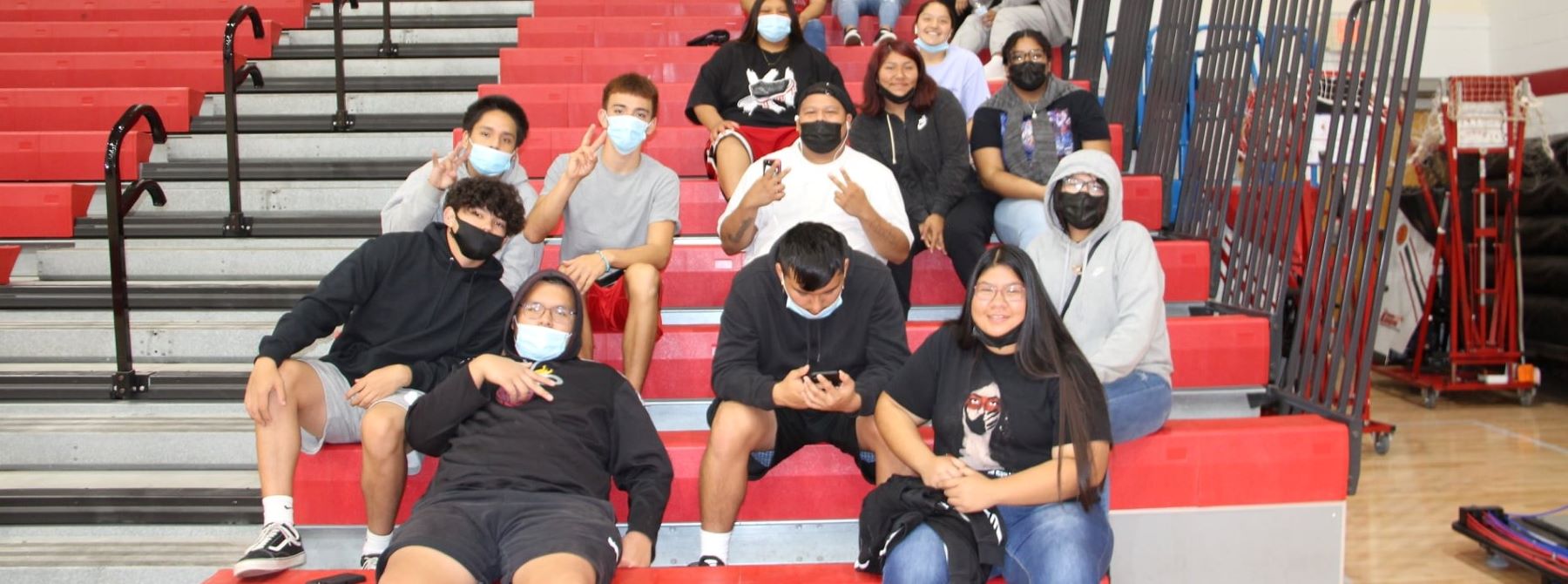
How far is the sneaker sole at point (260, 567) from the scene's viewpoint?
2414 mm

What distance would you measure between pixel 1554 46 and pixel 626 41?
18.4ft

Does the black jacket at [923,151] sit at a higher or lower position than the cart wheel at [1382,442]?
higher

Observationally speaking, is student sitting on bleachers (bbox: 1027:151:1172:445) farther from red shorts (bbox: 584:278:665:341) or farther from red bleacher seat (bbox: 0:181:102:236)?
red bleacher seat (bbox: 0:181:102:236)

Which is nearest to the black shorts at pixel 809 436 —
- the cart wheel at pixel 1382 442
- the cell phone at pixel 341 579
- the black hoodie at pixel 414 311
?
the black hoodie at pixel 414 311

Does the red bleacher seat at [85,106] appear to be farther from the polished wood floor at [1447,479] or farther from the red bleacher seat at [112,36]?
the polished wood floor at [1447,479]

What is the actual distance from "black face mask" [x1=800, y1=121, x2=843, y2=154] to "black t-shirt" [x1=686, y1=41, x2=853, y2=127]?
0.93 metres

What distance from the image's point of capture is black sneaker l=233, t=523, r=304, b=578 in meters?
2.42

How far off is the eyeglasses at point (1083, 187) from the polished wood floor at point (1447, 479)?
1.49 metres

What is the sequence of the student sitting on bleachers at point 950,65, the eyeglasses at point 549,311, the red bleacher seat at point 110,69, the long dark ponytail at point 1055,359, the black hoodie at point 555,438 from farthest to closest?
1. the red bleacher seat at point 110,69
2. the student sitting on bleachers at point 950,65
3. the eyeglasses at point 549,311
4. the black hoodie at point 555,438
5. the long dark ponytail at point 1055,359

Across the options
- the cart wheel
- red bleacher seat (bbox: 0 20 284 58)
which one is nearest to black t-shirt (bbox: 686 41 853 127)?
red bleacher seat (bbox: 0 20 284 58)

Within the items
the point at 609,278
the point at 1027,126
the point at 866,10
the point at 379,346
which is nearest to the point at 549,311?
the point at 379,346

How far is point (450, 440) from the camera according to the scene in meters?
2.54

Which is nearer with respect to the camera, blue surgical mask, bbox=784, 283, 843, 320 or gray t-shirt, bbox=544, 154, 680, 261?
blue surgical mask, bbox=784, 283, 843, 320

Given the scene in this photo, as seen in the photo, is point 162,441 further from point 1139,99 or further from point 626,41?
point 1139,99
